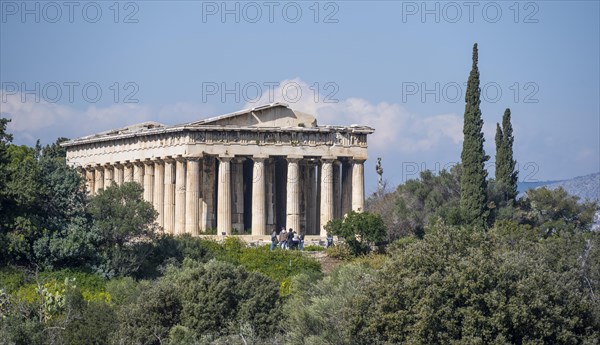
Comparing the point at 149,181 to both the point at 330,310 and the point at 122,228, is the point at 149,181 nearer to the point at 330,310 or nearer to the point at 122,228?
the point at 122,228

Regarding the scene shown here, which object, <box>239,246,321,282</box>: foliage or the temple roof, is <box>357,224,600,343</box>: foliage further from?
the temple roof

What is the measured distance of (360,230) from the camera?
→ 8144cm

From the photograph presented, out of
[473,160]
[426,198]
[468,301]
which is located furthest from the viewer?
[426,198]

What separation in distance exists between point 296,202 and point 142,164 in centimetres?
1076

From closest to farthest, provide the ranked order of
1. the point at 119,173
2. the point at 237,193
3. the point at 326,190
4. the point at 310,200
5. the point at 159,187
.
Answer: the point at 326,190
the point at 237,193
the point at 159,187
the point at 310,200
the point at 119,173

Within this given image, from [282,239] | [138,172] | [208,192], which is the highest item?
[138,172]

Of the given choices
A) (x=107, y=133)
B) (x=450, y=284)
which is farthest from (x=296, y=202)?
(x=450, y=284)

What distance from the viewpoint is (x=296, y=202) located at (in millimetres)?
88375

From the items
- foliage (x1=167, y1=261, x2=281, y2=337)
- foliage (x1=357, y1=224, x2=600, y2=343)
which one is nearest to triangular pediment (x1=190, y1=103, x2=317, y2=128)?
foliage (x1=167, y1=261, x2=281, y2=337)

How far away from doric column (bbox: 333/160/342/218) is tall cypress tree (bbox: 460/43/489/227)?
25.3 ft

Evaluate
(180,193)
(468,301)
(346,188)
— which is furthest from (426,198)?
(468,301)

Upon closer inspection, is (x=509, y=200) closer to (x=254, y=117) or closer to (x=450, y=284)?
(x=254, y=117)

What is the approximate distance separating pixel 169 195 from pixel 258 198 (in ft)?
18.9

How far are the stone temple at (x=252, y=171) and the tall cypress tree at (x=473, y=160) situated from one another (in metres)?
5.96
